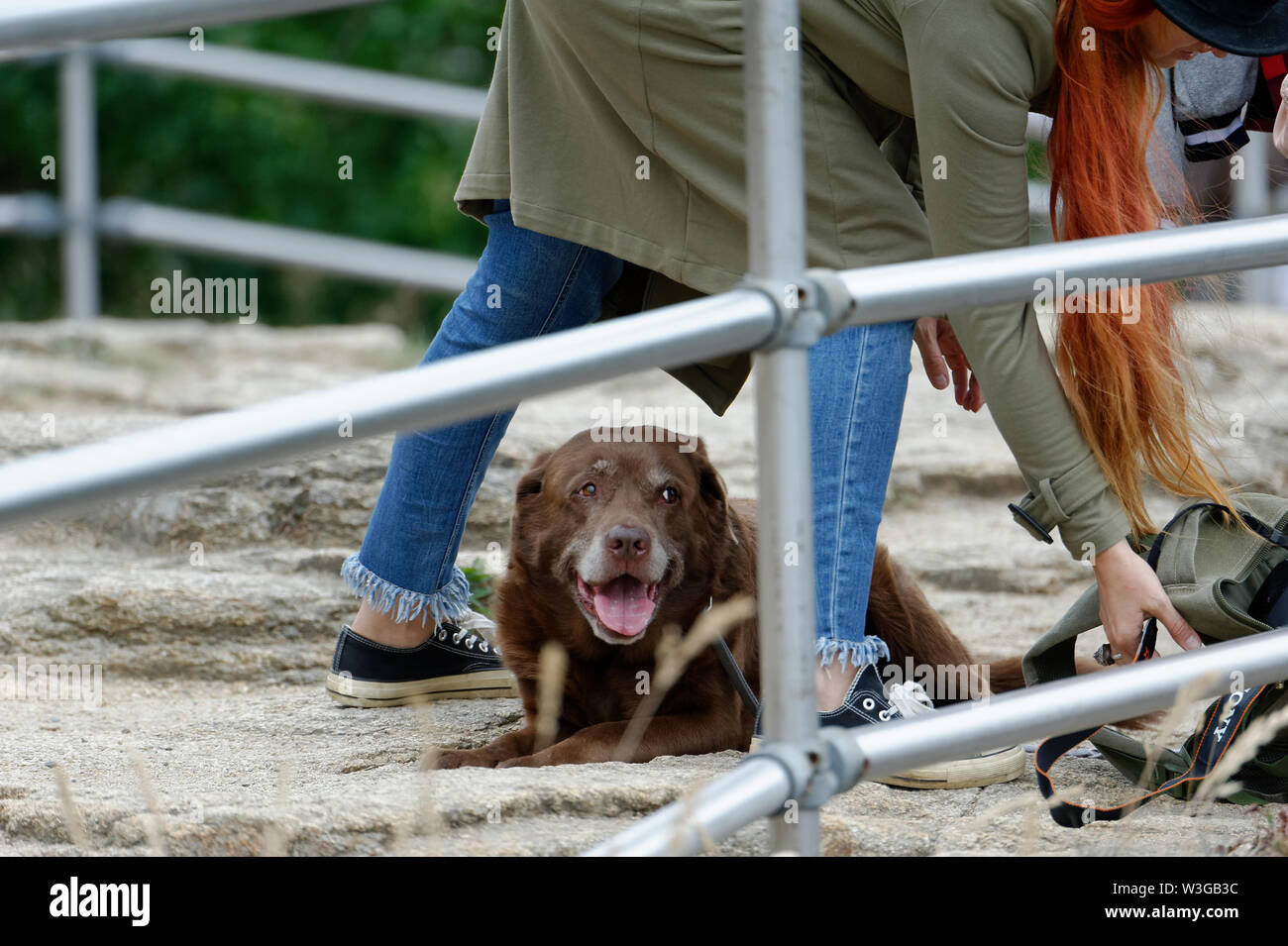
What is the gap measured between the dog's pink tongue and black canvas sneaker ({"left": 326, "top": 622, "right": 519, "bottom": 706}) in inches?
16.3

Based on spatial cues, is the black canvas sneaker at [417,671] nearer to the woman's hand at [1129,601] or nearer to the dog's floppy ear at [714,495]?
the dog's floppy ear at [714,495]

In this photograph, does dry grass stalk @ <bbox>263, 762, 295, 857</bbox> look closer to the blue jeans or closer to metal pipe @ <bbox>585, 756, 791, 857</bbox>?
metal pipe @ <bbox>585, 756, 791, 857</bbox>

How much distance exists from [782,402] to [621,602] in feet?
4.52

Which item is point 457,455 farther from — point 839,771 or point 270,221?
point 270,221

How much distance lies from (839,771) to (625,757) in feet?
3.57

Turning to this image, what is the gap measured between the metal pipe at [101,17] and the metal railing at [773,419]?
371mm

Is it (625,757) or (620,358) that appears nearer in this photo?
(620,358)

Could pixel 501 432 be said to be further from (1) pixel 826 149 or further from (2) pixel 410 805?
Answer: (2) pixel 410 805

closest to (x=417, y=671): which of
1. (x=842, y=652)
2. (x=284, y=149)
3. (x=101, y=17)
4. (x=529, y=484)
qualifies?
(x=529, y=484)

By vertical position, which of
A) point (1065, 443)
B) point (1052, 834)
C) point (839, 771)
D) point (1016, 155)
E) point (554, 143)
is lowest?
point (1052, 834)

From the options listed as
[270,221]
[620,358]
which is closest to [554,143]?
[620,358]

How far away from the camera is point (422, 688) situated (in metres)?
3.03

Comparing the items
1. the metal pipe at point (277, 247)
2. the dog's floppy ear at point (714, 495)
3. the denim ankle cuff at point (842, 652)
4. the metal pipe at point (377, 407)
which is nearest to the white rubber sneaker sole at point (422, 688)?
the dog's floppy ear at point (714, 495)
